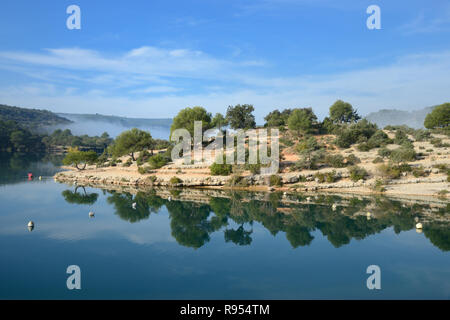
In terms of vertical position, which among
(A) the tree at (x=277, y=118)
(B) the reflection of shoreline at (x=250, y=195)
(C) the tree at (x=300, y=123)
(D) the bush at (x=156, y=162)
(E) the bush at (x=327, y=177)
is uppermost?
(A) the tree at (x=277, y=118)

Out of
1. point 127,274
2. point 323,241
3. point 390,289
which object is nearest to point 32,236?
point 127,274

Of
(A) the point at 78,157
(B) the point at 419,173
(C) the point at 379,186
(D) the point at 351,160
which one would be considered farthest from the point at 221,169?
(A) the point at 78,157

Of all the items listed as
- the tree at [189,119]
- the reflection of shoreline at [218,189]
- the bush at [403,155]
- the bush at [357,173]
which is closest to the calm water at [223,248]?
the reflection of shoreline at [218,189]

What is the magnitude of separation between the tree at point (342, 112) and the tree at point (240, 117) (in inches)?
638

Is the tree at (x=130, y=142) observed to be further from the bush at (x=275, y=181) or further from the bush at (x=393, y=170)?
the bush at (x=393, y=170)

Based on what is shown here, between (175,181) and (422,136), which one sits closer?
(175,181)

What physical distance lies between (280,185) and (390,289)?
21.8m

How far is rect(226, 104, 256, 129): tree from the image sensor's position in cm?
5988

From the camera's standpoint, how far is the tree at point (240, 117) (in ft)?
196

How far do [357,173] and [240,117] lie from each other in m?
31.1

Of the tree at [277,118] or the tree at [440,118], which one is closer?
the tree at [440,118]

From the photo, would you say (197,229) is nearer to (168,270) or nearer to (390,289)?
(168,270)

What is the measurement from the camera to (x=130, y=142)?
49.9 meters

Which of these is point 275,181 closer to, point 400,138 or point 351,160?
point 351,160
